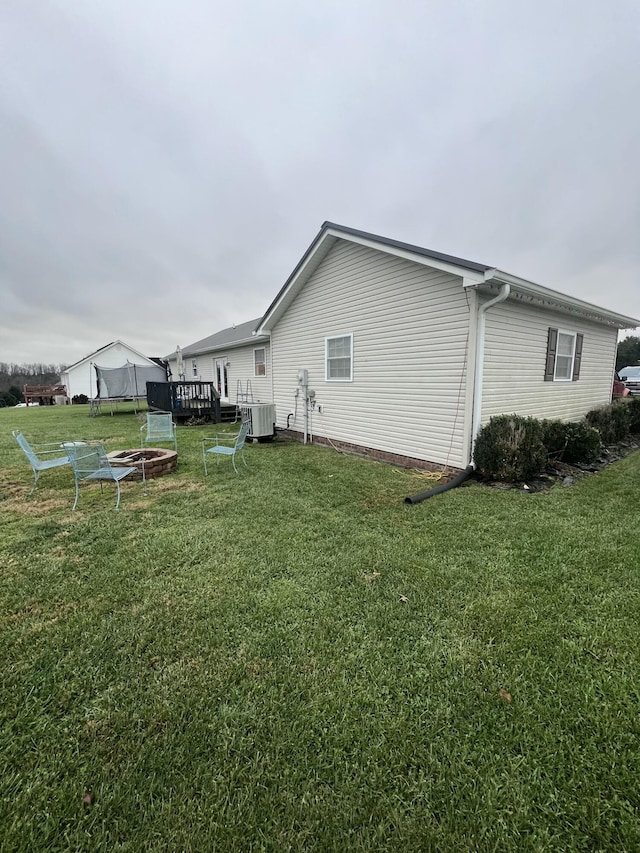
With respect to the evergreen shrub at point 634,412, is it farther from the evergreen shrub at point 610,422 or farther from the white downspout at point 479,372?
the white downspout at point 479,372

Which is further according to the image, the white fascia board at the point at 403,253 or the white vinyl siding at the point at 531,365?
the white vinyl siding at the point at 531,365

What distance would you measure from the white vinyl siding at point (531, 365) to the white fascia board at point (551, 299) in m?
0.22

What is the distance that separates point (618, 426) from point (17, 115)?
16869mm

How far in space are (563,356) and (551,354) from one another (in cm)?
82

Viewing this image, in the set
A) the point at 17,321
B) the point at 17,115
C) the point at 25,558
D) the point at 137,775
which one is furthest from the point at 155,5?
the point at 17,321

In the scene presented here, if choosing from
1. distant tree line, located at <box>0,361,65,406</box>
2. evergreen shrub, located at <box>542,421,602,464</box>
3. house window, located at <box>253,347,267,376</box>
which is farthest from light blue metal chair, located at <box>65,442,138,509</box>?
distant tree line, located at <box>0,361,65,406</box>

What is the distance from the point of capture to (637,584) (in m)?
3.01

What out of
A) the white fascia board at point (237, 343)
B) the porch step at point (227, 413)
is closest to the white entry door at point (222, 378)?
the white fascia board at point (237, 343)

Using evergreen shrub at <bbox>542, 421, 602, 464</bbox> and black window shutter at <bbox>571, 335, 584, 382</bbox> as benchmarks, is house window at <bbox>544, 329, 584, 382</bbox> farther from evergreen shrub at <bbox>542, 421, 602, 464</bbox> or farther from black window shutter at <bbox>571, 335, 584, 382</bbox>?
evergreen shrub at <bbox>542, 421, 602, 464</bbox>

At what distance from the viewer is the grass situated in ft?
4.70

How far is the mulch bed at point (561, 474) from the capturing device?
5.66 metres

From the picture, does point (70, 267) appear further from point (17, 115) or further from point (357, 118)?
point (357, 118)

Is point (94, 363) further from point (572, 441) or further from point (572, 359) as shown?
point (572, 441)

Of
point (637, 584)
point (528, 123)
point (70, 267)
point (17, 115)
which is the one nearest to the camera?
point (637, 584)
